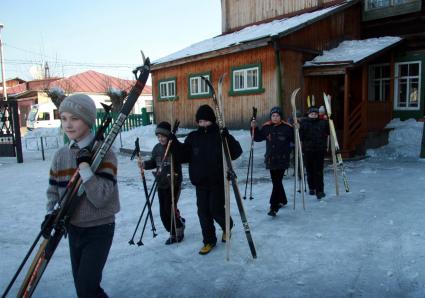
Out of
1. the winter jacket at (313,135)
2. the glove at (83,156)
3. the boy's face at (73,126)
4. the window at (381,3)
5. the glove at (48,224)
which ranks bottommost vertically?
the glove at (48,224)

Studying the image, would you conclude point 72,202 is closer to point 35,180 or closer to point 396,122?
point 35,180

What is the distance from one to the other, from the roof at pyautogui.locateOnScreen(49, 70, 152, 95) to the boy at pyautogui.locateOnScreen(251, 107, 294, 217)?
32.7 metres

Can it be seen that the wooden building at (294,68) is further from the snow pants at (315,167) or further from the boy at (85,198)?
the boy at (85,198)

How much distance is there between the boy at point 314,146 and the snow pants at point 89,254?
491 cm

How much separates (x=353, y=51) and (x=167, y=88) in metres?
8.53

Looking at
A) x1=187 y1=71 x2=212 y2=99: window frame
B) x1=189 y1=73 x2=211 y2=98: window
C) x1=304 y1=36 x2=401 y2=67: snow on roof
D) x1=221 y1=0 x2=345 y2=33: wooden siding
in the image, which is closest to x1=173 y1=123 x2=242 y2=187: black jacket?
x1=304 y1=36 x2=401 y2=67: snow on roof

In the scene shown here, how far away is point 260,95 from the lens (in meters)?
12.8

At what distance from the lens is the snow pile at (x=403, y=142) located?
1163 centimetres

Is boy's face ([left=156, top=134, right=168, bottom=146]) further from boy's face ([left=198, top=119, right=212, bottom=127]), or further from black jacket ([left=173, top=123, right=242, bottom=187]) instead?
boy's face ([left=198, top=119, right=212, bottom=127])

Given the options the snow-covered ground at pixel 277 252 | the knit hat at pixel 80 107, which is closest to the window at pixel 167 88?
the snow-covered ground at pixel 277 252

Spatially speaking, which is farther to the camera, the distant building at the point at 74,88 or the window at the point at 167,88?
the distant building at the point at 74,88

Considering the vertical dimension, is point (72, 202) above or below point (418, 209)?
above

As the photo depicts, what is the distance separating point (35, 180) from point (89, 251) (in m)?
8.12

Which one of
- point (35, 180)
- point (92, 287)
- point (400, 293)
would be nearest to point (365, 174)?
point (400, 293)
